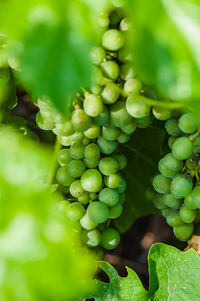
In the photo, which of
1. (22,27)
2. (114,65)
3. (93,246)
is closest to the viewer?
(22,27)

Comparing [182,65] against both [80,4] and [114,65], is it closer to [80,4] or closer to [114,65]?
[80,4]

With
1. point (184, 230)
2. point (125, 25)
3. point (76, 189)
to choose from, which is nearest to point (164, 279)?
point (184, 230)

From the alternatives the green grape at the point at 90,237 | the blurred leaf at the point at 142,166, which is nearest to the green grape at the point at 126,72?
the green grape at the point at 90,237

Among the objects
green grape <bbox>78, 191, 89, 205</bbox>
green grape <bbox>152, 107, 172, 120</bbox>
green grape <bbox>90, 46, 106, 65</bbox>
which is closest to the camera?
green grape <bbox>90, 46, 106, 65</bbox>

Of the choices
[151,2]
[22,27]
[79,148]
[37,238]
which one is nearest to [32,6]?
[22,27]

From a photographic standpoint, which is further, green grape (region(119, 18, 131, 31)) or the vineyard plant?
green grape (region(119, 18, 131, 31))

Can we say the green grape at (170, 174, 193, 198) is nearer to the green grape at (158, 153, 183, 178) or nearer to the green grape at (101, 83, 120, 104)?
the green grape at (158, 153, 183, 178)

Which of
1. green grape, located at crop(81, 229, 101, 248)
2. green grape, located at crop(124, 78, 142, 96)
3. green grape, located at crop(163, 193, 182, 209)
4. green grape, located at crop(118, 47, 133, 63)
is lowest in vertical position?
green grape, located at crop(81, 229, 101, 248)

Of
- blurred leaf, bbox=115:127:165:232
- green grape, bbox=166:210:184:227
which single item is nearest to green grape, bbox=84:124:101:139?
green grape, bbox=166:210:184:227

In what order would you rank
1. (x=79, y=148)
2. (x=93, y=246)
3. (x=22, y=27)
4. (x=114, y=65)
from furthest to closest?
1. (x=93, y=246)
2. (x=79, y=148)
3. (x=114, y=65)
4. (x=22, y=27)
